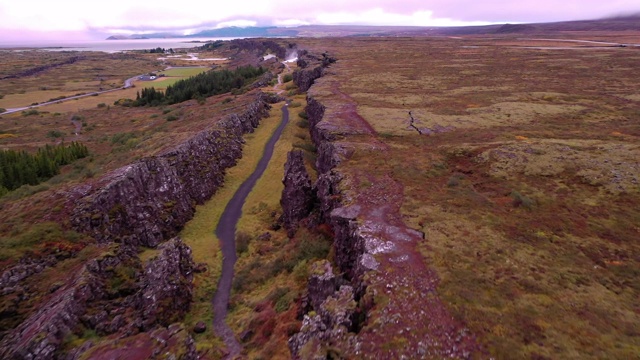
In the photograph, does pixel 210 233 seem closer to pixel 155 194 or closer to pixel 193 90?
pixel 155 194

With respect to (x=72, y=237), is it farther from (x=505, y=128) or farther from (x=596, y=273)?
(x=505, y=128)

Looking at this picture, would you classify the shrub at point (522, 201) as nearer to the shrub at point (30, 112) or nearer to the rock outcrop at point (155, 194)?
the rock outcrop at point (155, 194)

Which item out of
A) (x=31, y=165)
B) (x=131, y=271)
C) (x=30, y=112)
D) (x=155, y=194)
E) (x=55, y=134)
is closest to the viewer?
(x=131, y=271)

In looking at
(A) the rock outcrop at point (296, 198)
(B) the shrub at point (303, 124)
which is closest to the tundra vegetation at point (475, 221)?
(A) the rock outcrop at point (296, 198)

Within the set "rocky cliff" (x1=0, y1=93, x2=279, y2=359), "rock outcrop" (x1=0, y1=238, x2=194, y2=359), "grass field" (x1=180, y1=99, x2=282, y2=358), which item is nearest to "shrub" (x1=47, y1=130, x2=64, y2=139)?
"grass field" (x1=180, y1=99, x2=282, y2=358)

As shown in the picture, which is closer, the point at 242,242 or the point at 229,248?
the point at 242,242

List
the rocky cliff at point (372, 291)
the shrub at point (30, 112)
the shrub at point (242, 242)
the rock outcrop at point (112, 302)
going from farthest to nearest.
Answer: the shrub at point (30, 112)
the shrub at point (242, 242)
the rock outcrop at point (112, 302)
the rocky cliff at point (372, 291)

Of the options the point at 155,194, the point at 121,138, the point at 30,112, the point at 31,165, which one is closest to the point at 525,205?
the point at 155,194
